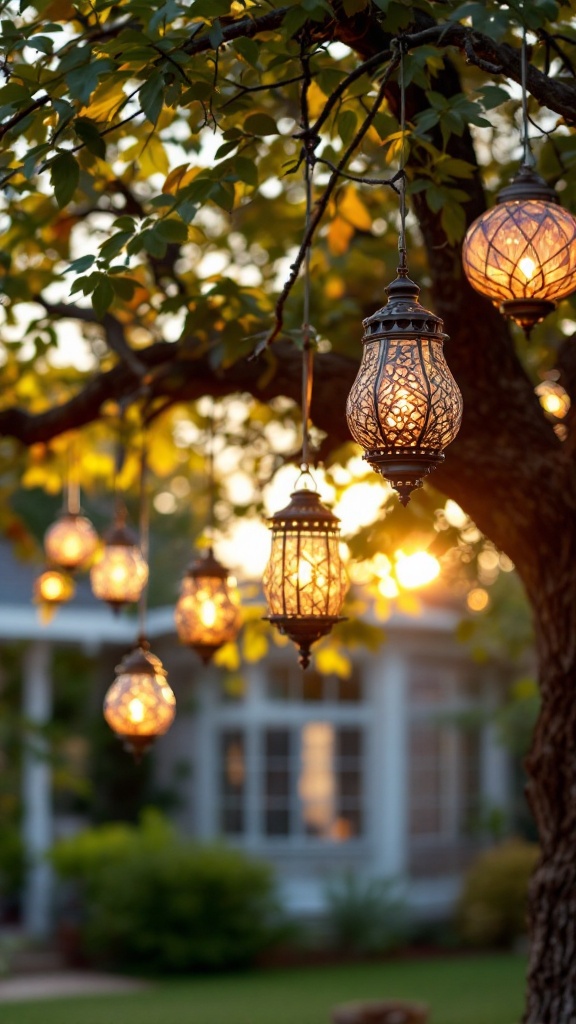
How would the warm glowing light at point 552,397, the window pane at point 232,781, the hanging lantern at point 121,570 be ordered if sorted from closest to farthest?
the hanging lantern at point 121,570
the warm glowing light at point 552,397
the window pane at point 232,781

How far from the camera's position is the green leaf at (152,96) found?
3895 millimetres

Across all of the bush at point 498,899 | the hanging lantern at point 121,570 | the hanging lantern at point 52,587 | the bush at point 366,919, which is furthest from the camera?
the bush at point 498,899

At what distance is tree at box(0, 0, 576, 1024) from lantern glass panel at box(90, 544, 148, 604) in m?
0.68

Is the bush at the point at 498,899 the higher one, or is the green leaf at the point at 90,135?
the green leaf at the point at 90,135

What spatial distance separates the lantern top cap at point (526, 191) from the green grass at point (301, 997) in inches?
384

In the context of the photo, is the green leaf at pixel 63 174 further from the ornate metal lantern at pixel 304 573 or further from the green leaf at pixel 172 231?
the ornate metal lantern at pixel 304 573

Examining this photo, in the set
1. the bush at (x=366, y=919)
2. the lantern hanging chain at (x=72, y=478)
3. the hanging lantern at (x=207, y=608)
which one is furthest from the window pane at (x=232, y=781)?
the hanging lantern at (x=207, y=608)

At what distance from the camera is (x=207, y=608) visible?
5863mm

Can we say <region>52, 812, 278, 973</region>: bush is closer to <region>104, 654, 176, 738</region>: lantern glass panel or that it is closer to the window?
the window

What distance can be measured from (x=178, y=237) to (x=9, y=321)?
6.96 feet

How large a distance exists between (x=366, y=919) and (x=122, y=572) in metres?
11.6

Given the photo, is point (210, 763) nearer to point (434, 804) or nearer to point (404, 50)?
point (434, 804)

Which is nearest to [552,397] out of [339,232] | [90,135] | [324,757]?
[339,232]

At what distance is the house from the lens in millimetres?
18953
